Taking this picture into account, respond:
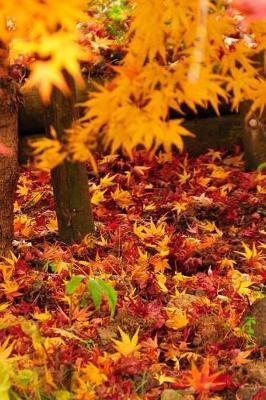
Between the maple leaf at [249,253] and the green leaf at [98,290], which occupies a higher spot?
the green leaf at [98,290]

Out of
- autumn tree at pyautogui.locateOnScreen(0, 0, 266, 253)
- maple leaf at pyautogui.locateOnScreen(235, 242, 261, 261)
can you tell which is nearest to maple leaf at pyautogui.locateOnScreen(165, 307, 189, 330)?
maple leaf at pyautogui.locateOnScreen(235, 242, 261, 261)

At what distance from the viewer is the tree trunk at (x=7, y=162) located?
347 centimetres

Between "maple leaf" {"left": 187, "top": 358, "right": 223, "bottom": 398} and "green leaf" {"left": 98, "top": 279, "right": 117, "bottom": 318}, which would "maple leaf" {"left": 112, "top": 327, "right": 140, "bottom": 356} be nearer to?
"green leaf" {"left": 98, "top": 279, "right": 117, "bottom": 318}

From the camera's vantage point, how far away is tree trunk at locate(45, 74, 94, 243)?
149 inches

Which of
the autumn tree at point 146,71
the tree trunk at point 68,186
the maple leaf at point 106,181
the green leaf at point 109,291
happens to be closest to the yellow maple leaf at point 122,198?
the maple leaf at point 106,181

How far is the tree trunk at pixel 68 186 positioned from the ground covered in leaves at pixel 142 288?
0.36 feet

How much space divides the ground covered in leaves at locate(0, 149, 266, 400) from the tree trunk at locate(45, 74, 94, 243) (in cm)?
11

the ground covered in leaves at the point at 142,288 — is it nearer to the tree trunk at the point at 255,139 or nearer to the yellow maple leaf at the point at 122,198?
the yellow maple leaf at the point at 122,198

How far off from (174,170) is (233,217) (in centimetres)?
92

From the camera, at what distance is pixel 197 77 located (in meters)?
1.66

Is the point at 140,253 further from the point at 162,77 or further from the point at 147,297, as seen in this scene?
the point at 162,77

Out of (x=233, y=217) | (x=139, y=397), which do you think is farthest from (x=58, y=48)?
(x=233, y=217)

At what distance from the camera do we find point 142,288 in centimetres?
341

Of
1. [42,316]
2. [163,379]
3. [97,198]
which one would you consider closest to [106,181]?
[97,198]
